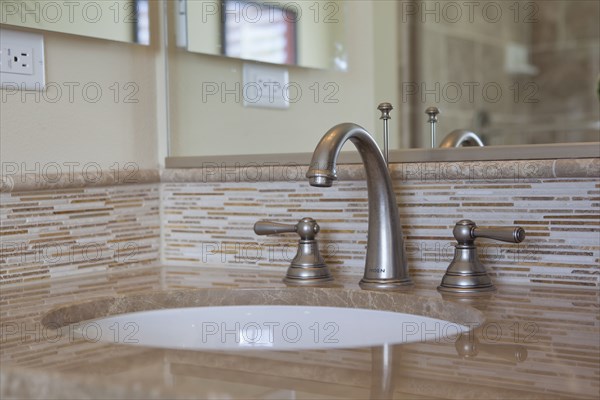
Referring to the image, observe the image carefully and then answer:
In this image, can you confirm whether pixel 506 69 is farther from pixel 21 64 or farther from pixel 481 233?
pixel 21 64

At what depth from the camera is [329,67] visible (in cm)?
132

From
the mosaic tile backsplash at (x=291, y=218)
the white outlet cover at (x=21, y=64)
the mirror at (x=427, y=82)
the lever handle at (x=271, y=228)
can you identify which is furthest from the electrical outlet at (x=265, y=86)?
the white outlet cover at (x=21, y=64)

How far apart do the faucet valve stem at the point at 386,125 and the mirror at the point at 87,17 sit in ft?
1.54

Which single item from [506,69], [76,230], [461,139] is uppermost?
[506,69]

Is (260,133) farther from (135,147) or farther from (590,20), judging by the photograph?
(590,20)

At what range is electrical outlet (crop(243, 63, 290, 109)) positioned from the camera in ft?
4.45

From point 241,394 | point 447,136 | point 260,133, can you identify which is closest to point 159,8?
point 260,133

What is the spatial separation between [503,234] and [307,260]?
288mm

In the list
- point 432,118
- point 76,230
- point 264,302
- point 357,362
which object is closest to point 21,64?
point 76,230

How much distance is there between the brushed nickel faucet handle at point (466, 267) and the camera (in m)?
1.06

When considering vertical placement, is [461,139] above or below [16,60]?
below

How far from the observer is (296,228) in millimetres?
1175

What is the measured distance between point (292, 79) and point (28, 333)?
2.12ft

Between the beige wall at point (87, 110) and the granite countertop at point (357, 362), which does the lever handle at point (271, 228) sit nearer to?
the granite countertop at point (357, 362)
